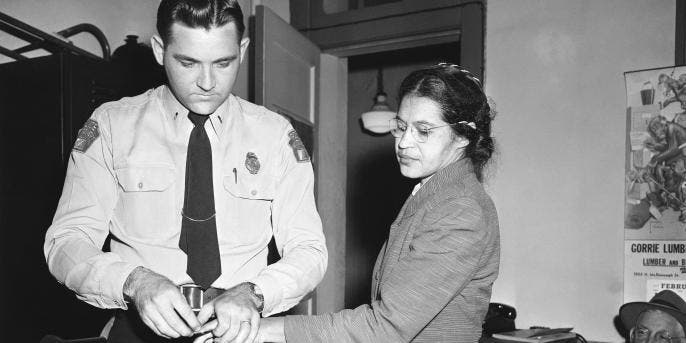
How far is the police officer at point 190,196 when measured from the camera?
1.39 m

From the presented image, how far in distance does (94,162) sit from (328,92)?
10.0 feet

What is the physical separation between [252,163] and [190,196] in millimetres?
210

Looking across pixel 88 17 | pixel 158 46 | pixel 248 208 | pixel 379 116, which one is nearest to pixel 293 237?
pixel 248 208

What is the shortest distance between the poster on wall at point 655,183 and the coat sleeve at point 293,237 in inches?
88.3

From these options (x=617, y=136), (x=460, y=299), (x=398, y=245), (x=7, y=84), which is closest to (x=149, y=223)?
(x=398, y=245)

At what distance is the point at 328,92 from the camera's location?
4.46 meters

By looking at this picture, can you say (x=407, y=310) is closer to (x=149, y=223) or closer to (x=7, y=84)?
(x=149, y=223)

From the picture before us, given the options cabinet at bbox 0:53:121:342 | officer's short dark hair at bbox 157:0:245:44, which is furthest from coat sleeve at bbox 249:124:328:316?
cabinet at bbox 0:53:121:342

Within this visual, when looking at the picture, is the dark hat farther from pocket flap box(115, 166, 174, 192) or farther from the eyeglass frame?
pocket flap box(115, 166, 174, 192)

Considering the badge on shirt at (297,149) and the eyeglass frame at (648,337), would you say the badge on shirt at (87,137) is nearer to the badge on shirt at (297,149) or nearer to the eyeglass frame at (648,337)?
the badge on shirt at (297,149)

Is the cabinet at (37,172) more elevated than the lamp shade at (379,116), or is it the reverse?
the lamp shade at (379,116)

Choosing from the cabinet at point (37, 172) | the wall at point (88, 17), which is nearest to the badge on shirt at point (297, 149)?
the cabinet at point (37, 172)

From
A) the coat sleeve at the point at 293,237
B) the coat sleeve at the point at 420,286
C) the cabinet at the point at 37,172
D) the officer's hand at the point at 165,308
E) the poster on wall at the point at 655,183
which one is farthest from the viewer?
the poster on wall at the point at 655,183

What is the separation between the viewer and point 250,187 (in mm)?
1596
